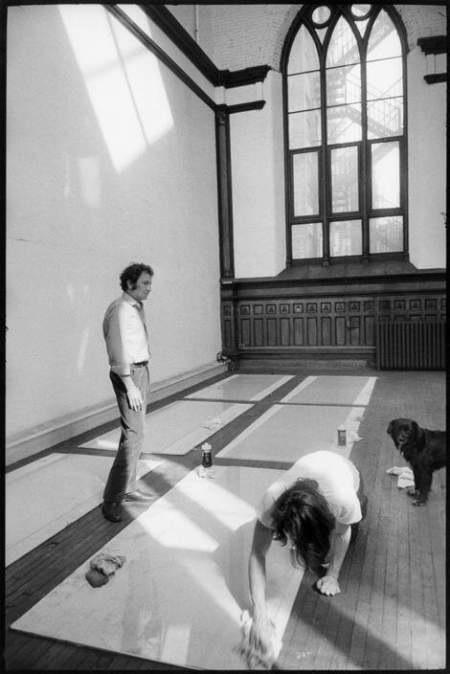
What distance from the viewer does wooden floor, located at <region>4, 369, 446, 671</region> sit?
1626 mm

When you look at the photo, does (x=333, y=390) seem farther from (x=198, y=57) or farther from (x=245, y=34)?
(x=245, y=34)

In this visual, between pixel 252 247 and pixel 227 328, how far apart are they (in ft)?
5.04

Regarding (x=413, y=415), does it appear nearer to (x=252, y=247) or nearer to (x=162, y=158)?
(x=162, y=158)

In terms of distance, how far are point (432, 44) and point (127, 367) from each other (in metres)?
8.16

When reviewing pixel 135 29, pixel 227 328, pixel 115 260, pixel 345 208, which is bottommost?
pixel 227 328

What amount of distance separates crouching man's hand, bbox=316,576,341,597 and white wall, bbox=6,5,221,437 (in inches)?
107

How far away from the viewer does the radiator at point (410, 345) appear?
8055 millimetres

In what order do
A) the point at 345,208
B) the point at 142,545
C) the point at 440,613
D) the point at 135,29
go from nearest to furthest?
the point at 440,613 → the point at 142,545 → the point at 135,29 → the point at 345,208

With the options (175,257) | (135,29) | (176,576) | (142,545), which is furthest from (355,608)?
(135,29)

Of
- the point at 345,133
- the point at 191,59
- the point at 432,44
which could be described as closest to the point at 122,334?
the point at 191,59

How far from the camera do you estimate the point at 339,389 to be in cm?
655

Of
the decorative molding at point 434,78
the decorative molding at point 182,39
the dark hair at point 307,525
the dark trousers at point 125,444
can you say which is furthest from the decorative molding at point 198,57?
the dark hair at point 307,525

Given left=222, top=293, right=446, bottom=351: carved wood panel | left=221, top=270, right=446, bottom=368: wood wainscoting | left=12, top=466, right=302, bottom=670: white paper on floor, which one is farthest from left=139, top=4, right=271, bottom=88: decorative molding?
left=12, top=466, right=302, bottom=670: white paper on floor

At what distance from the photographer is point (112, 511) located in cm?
272
